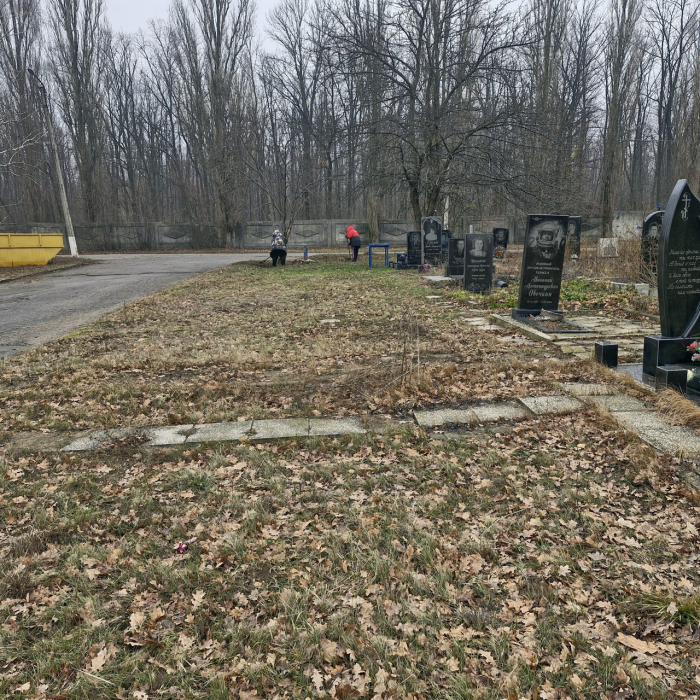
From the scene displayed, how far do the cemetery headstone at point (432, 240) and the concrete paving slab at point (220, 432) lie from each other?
15.2 meters

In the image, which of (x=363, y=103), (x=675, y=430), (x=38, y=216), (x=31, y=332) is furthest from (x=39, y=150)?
(x=675, y=430)

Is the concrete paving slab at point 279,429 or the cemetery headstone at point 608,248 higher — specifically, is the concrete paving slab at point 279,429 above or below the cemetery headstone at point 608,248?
below

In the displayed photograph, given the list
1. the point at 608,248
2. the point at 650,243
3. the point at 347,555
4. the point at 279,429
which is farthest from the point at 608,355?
the point at 608,248

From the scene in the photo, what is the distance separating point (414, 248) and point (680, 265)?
1463 centimetres

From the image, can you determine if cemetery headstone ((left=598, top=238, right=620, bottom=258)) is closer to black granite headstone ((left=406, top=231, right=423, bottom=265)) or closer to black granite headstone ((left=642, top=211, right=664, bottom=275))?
black granite headstone ((left=642, top=211, right=664, bottom=275))

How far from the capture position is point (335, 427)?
4.78 metres

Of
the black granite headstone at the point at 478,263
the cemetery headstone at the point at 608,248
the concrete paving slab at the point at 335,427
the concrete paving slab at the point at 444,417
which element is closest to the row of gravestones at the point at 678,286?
the concrete paving slab at the point at 444,417

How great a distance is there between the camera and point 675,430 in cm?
432

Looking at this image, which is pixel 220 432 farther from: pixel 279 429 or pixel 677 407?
pixel 677 407

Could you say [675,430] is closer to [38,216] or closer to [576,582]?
[576,582]

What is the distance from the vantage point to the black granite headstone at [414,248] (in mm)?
19891

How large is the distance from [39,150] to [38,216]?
4.10m

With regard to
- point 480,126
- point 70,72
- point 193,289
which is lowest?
point 193,289

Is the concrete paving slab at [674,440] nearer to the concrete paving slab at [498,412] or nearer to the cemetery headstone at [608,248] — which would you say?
the concrete paving slab at [498,412]
